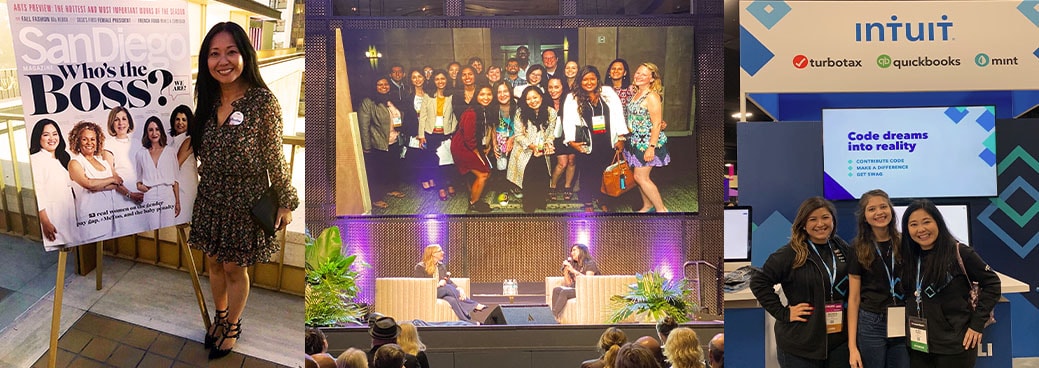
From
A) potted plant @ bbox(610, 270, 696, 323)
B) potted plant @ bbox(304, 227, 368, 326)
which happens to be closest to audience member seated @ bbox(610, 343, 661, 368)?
potted plant @ bbox(610, 270, 696, 323)

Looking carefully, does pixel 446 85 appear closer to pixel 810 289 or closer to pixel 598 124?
pixel 598 124

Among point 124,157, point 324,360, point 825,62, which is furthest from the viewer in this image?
point 825,62

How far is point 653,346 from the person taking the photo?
3.20 meters

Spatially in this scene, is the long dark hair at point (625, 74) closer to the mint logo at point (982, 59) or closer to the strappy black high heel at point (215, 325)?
the mint logo at point (982, 59)

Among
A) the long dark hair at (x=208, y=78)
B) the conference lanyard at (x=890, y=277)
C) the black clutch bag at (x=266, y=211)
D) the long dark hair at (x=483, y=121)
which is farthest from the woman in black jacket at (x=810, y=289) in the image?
the long dark hair at (x=208, y=78)

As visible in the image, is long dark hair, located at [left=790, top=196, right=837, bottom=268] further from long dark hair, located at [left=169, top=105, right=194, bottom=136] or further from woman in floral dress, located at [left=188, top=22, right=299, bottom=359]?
long dark hair, located at [left=169, top=105, right=194, bottom=136]

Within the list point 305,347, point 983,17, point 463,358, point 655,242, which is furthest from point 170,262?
point 983,17

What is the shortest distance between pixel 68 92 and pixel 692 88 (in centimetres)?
244

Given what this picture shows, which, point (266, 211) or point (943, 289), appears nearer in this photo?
point (266, 211)

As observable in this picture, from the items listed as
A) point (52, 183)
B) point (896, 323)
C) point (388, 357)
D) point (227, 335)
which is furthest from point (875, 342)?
point (52, 183)

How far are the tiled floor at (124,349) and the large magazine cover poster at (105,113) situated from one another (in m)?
0.37

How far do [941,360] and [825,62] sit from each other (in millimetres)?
1450

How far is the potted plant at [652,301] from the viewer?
3211 mm

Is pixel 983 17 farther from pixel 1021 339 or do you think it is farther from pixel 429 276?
pixel 429 276
